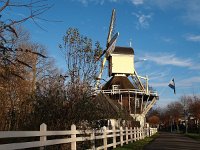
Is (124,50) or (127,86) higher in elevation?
(124,50)

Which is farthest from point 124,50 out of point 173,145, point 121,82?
point 173,145

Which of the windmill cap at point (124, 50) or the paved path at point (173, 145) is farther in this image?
the windmill cap at point (124, 50)

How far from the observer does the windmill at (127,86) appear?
52219mm

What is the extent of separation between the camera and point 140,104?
5441 centimetres

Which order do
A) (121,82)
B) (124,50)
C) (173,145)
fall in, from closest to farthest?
(173,145) < (121,82) < (124,50)

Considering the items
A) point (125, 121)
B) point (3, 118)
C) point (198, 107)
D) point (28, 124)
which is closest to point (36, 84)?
point (28, 124)

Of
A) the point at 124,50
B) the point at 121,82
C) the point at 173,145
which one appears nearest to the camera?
the point at 173,145

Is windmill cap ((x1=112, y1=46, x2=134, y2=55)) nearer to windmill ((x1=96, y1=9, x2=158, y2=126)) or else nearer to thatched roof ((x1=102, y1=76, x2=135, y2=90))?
windmill ((x1=96, y1=9, x2=158, y2=126))

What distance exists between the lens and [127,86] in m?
55.8

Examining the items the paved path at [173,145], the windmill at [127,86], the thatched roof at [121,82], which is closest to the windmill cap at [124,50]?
the windmill at [127,86]

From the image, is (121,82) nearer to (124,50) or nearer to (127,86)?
(127,86)

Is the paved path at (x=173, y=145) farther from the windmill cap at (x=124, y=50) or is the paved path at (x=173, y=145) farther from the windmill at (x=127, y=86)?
the windmill cap at (x=124, y=50)

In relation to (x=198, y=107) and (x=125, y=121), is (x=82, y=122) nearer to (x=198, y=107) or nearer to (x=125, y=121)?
(x=125, y=121)

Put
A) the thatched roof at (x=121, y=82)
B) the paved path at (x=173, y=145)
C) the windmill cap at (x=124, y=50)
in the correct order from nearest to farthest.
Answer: the paved path at (x=173, y=145) → the thatched roof at (x=121, y=82) → the windmill cap at (x=124, y=50)
